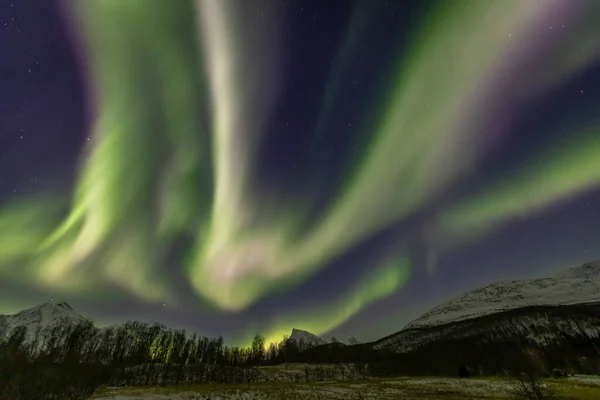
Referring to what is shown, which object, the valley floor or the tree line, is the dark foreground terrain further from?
the tree line

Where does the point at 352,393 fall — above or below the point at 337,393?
below

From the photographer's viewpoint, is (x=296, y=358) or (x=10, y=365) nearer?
(x=10, y=365)

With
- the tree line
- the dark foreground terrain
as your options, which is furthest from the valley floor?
the tree line

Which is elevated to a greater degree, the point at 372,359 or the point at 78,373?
the point at 372,359

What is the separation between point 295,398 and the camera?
3105cm

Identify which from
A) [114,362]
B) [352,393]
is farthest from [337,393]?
[114,362]

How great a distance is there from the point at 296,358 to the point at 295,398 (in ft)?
521

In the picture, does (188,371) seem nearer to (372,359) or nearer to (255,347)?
(255,347)

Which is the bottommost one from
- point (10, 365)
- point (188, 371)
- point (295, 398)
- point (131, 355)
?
point (295, 398)

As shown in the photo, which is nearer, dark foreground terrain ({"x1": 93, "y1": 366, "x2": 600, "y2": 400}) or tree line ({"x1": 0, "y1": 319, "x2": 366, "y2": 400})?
tree line ({"x1": 0, "y1": 319, "x2": 366, "y2": 400})

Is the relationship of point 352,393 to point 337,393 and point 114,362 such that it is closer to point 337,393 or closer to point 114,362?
point 337,393

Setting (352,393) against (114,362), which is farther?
(352,393)

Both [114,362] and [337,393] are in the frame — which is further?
[337,393]

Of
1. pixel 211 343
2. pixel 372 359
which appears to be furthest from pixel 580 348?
pixel 211 343
